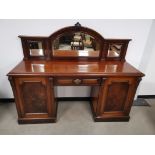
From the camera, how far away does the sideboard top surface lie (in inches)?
56.8

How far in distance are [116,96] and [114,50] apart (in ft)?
2.20

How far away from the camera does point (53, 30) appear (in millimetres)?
1703

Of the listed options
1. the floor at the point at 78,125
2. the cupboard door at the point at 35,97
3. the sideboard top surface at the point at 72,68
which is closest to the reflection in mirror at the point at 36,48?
the sideboard top surface at the point at 72,68

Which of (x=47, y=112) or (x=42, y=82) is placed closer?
(x=42, y=82)

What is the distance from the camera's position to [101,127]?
1.76 m

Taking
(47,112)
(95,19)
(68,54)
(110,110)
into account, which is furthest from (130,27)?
(47,112)

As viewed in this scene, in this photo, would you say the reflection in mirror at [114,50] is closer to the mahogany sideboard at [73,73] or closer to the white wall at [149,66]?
the mahogany sideboard at [73,73]

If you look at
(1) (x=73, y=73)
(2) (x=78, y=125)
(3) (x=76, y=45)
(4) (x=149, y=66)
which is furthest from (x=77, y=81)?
(4) (x=149, y=66)

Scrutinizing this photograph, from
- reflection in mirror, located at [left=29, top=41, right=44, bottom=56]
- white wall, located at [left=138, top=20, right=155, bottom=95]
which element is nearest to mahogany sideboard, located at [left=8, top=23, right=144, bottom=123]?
reflection in mirror, located at [left=29, top=41, right=44, bottom=56]

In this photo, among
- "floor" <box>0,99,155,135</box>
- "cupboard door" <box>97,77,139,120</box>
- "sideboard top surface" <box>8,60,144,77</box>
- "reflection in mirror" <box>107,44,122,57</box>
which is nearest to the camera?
"sideboard top surface" <box>8,60,144,77</box>

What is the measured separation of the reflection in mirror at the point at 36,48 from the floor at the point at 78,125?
952 mm

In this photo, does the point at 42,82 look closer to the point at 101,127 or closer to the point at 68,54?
the point at 68,54

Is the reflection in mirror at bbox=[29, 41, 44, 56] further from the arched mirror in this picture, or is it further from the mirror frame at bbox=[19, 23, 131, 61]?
the arched mirror

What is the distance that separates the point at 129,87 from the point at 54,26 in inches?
49.9
